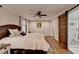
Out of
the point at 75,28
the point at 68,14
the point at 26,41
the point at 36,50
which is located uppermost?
the point at 68,14

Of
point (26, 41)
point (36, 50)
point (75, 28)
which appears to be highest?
point (75, 28)

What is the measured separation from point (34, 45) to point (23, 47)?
1.29ft
